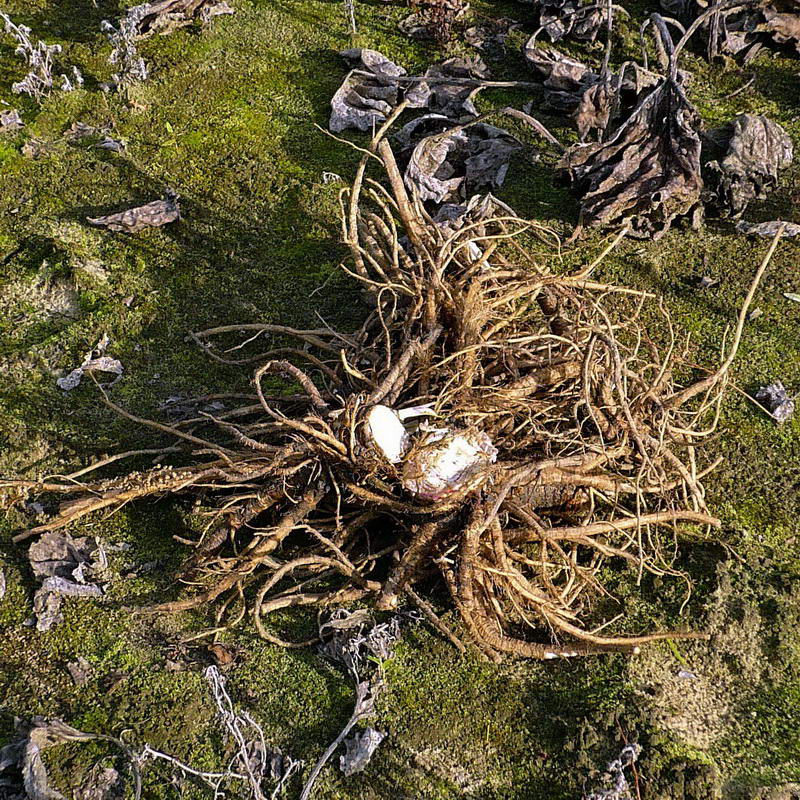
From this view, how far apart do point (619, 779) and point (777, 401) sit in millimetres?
1432

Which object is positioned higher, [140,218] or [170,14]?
[170,14]

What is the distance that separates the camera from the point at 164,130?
3918 millimetres

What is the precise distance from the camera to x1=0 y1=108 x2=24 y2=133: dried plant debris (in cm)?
388

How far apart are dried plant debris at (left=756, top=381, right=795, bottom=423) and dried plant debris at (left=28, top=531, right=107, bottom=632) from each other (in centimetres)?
213

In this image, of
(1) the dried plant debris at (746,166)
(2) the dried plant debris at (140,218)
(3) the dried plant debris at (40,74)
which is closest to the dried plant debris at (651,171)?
(1) the dried plant debris at (746,166)

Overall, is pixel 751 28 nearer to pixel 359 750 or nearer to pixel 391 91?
pixel 391 91

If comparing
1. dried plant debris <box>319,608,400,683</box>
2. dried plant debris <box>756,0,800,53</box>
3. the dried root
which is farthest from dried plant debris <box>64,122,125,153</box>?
dried plant debris <box>756,0,800,53</box>

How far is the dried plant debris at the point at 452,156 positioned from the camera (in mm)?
3457

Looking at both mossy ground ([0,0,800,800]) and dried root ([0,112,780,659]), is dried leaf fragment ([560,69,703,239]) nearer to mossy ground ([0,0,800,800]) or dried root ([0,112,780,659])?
mossy ground ([0,0,800,800])

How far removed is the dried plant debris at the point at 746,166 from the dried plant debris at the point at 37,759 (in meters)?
2.85

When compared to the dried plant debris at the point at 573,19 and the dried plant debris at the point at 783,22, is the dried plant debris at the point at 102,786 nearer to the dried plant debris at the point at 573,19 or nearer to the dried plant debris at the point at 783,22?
the dried plant debris at the point at 573,19

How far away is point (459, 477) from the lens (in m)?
2.18

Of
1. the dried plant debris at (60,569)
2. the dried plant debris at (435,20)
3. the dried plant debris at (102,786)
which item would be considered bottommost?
the dried plant debris at (102,786)

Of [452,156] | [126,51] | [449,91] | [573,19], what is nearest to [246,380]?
[452,156]
